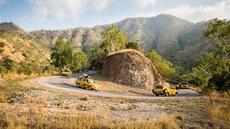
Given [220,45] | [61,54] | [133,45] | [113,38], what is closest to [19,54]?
[61,54]

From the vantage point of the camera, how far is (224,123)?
1333 cm

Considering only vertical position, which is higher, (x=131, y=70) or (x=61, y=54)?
(x=61, y=54)

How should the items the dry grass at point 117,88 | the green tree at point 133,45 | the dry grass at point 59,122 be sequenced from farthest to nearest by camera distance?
the green tree at point 133,45 → the dry grass at point 117,88 → the dry grass at point 59,122

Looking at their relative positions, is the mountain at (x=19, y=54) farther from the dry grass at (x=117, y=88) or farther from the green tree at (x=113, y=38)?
the dry grass at (x=117, y=88)

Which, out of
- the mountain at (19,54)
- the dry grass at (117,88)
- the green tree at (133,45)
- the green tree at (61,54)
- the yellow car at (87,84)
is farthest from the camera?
the mountain at (19,54)

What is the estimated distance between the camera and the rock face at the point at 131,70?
45.8 meters

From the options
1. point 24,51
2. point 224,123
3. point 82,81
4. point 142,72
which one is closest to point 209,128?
point 224,123

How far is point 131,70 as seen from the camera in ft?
152

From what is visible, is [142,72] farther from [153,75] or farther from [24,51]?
[24,51]

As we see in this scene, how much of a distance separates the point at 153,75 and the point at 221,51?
14450 millimetres

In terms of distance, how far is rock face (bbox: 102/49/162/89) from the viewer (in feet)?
150

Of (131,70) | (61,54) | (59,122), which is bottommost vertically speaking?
(59,122)

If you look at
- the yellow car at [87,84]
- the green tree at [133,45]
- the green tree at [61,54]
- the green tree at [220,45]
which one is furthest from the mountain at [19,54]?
the green tree at [220,45]

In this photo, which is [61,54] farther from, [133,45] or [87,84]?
[87,84]
